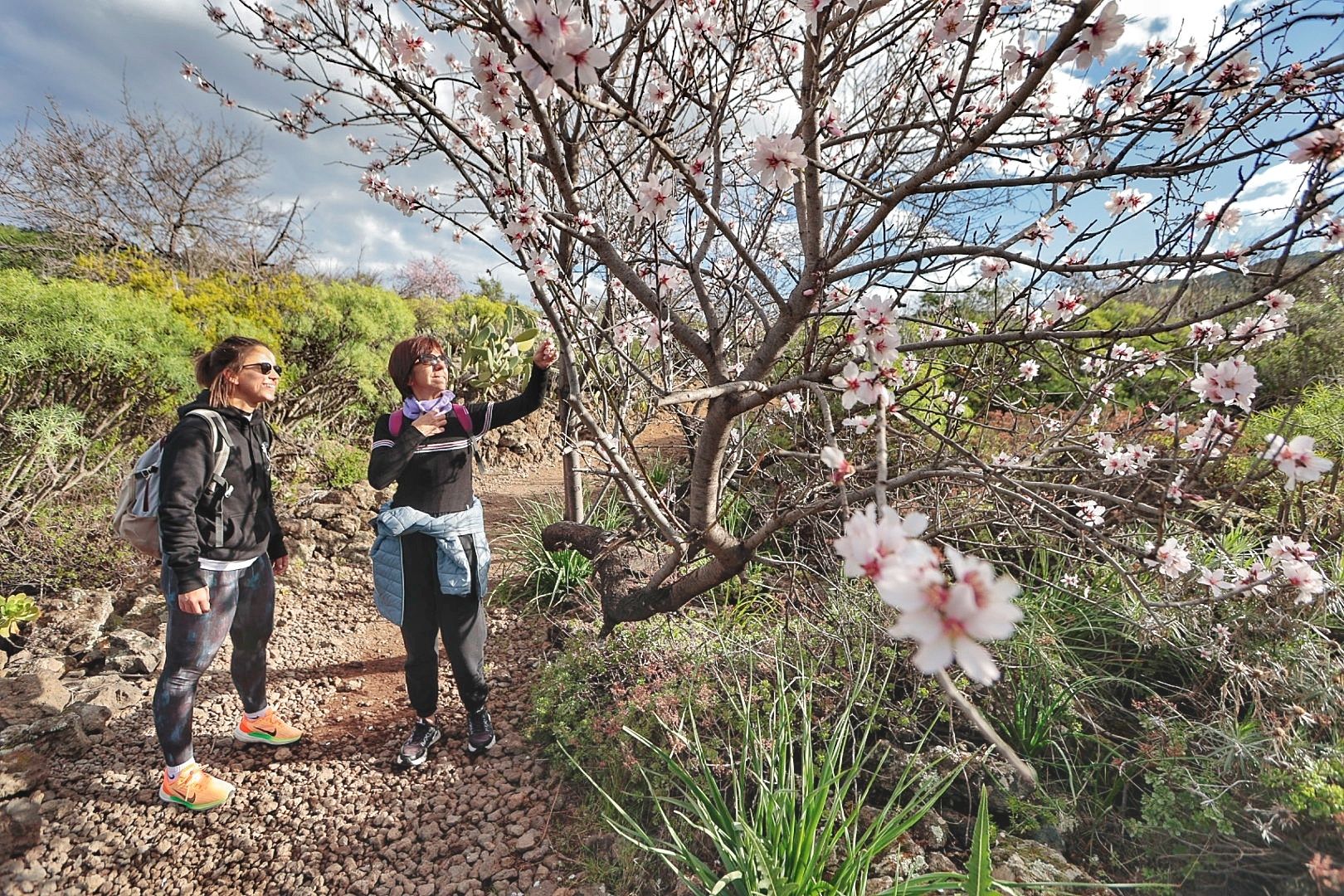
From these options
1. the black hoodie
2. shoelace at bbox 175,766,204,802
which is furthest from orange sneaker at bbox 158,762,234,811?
the black hoodie

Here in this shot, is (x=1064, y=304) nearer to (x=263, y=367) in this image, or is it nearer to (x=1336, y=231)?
(x=1336, y=231)

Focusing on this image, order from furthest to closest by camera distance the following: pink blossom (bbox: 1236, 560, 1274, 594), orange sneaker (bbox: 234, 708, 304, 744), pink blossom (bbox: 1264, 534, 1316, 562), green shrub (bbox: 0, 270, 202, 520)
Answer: green shrub (bbox: 0, 270, 202, 520), orange sneaker (bbox: 234, 708, 304, 744), pink blossom (bbox: 1264, 534, 1316, 562), pink blossom (bbox: 1236, 560, 1274, 594)

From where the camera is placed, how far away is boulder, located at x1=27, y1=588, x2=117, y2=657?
2863 mm

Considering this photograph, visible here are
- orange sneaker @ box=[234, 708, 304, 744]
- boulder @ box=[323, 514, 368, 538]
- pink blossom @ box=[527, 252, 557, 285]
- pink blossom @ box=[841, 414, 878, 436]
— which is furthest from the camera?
boulder @ box=[323, 514, 368, 538]

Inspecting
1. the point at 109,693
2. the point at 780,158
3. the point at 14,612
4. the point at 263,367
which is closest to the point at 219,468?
the point at 263,367

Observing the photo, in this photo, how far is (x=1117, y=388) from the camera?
607 cm

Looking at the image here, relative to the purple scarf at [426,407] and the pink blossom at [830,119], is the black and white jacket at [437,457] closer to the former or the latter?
the purple scarf at [426,407]

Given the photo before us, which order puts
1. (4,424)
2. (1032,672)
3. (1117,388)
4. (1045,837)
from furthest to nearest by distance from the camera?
(1117,388) < (4,424) < (1032,672) < (1045,837)

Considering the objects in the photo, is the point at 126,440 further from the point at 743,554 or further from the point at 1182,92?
the point at 1182,92

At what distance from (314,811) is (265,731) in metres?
0.55

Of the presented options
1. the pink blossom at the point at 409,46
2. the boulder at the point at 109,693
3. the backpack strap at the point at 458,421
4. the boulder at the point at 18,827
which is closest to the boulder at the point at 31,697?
the boulder at the point at 109,693

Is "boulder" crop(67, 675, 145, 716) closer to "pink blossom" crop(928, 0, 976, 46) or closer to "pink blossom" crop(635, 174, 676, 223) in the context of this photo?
"pink blossom" crop(635, 174, 676, 223)

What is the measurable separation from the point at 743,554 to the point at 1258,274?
1.40 metres

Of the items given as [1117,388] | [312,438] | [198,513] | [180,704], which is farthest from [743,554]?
[1117,388]
